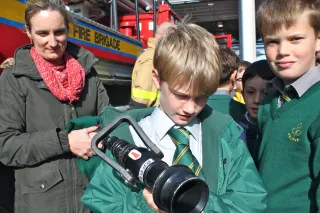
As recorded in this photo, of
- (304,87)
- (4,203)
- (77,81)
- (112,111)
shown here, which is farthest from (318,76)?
(4,203)

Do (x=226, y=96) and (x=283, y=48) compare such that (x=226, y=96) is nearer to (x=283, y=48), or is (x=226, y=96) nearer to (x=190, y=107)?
(x=283, y=48)

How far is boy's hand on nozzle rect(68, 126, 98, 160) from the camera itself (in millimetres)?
1534

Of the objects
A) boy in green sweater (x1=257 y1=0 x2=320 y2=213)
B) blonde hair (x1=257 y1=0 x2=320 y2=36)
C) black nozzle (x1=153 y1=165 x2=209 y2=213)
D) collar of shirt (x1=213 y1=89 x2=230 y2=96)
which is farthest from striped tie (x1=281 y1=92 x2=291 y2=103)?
collar of shirt (x1=213 y1=89 x2=230 y2=96)

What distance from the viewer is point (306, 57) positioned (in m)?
1.27

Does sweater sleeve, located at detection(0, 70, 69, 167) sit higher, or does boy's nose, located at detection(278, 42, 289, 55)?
boy's nose, located at detection(278, 42, 289, 55)

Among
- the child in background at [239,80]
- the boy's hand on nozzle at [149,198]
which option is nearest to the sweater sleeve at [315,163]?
the boy's hand on nozzle at [149,198]

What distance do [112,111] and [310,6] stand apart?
31.5 inches

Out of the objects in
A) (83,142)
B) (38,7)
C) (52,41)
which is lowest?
(83,142)

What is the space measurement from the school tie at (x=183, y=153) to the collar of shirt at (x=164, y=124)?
0.03 m

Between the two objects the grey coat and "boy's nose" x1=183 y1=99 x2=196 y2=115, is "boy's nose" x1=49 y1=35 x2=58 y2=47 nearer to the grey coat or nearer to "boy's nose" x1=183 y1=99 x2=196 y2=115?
the grey coat

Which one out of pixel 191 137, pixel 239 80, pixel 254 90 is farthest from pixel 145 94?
pixel 191 137

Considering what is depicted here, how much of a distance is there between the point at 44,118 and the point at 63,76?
22 centimetres

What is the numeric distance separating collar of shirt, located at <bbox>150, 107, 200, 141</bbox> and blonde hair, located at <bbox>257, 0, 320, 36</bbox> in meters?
0.44

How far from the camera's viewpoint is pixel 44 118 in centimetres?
168
